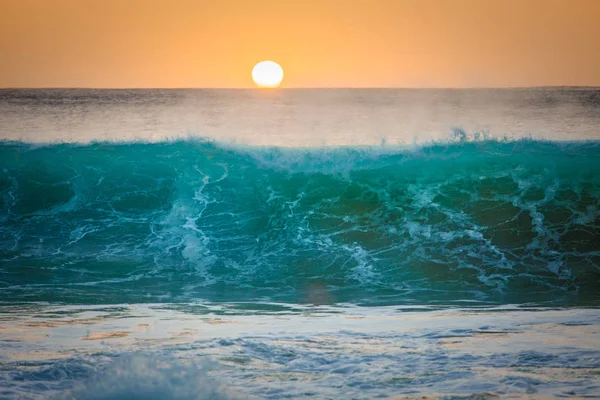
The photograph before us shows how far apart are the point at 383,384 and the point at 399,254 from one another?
2604 mm

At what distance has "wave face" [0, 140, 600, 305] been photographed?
4004 mm

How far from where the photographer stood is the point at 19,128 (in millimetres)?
6223

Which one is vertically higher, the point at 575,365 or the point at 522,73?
the point at 522,73

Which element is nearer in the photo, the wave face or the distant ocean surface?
the distant ocean surface

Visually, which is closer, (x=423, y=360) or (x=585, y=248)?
(x=423, y=360)

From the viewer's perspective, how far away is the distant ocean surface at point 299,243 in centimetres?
218

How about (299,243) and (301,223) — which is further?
(301,223)

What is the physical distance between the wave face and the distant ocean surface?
0.02 metres

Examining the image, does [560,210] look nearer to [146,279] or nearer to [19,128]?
[146,279]

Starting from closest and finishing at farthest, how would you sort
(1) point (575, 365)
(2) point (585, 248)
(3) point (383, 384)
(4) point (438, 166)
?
(3) point (383, 384)
(1) point (575, 365)
(2) point (585, 248)
(4) point (438, 166)

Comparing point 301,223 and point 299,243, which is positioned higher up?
point 301,223

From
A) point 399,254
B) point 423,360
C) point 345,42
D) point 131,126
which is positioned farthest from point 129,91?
point 423,360

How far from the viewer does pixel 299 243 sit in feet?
15.6

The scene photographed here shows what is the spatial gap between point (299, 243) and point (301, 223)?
36 cm
